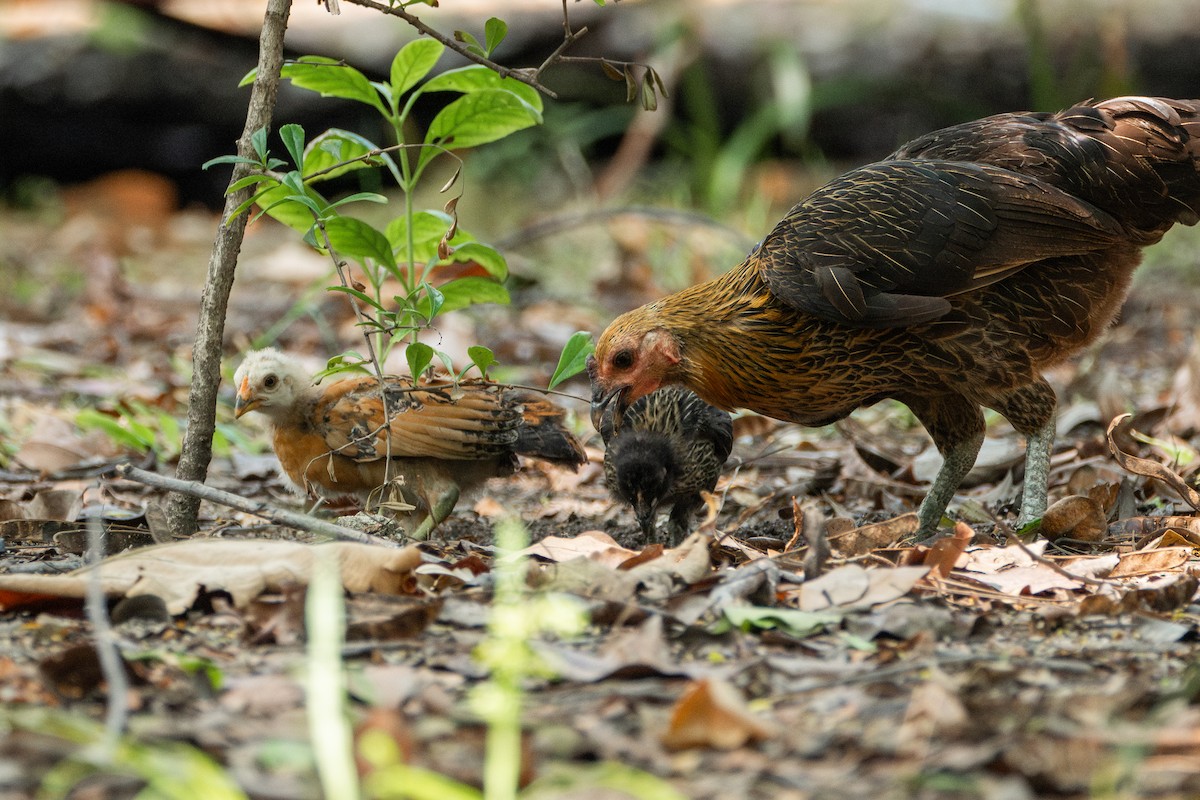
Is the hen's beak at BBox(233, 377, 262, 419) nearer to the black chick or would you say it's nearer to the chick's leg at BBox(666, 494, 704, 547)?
the black chick

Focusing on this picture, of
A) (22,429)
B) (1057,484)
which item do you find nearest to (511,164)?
(22,429)

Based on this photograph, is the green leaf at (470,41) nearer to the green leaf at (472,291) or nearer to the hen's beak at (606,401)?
the green leaf at (472,291)

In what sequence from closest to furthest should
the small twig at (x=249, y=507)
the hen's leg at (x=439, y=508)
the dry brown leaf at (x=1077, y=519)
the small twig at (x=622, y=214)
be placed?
the small twig at (x=249, y=507), the dry brown leaf at (x=1077, y=519), the hen's leg at (x=439, y=508), the small twig at (x=622, y=214)

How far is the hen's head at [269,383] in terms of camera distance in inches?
163

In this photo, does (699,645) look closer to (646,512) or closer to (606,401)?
(646,512)

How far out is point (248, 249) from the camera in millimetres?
10500

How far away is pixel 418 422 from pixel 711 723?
2266 millimetres

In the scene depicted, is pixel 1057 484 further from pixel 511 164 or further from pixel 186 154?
pixel 186 154

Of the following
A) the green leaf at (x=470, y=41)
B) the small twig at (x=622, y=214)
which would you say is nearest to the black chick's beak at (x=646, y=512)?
the green leaf at (x=470, y=41)

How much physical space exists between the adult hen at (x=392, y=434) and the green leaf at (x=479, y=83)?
3.18 feet

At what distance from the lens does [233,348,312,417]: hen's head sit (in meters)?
4.14

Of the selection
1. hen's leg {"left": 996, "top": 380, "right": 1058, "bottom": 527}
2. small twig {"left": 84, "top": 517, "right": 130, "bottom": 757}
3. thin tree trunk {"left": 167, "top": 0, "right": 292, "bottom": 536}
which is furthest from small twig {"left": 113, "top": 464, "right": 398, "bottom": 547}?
hen's leg {"left": 996, "top": 380, "right": 1058, "bottom": 527}

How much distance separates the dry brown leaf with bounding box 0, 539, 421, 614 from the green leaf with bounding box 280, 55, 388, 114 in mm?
1329

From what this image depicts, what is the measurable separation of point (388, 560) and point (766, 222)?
6.89 meters
